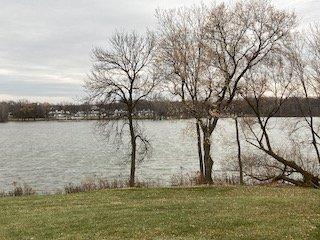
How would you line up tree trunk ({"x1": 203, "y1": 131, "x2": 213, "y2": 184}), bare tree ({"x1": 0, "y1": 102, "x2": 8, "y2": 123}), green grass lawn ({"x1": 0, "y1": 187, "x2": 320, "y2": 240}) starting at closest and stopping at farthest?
green grass lawn ({"x1": 0, "y1": 187, "x2": 320, "y2": 240})
tree trunk ({"x1": 203, "y1": 131, "x2": 213, "y2": 184})
bare tree ({"x1": 0, "y1": 102, "x2": 8, "y2": 123})

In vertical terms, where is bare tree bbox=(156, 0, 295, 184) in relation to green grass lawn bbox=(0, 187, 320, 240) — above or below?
above

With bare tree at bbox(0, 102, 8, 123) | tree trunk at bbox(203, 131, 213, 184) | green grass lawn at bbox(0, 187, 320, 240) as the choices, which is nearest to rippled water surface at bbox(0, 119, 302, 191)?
tree trunk at bbox(203, 131, 213, 184)

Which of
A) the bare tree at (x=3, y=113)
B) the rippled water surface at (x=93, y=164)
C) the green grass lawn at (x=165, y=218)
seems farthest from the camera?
the bare tree at (x=3, y=113)

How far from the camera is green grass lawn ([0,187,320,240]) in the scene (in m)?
13.5

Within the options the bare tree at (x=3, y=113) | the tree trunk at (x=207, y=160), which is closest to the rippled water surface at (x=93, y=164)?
the tree trunk at (x=207, y=160)

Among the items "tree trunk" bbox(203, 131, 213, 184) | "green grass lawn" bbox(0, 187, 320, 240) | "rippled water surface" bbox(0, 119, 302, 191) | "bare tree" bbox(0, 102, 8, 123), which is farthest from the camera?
"bare tree" bbox(0, 102, 8, 123)

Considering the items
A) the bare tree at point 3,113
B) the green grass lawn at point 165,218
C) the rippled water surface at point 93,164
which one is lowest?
the rippled water surface at point 93,164

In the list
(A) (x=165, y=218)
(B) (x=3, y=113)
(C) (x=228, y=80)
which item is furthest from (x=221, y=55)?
(B) (x=3, y=113)

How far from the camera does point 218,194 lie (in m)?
22.8

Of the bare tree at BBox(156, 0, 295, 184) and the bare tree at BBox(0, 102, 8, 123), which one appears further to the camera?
the bare tree at BBox(0, 102, 8, 123)

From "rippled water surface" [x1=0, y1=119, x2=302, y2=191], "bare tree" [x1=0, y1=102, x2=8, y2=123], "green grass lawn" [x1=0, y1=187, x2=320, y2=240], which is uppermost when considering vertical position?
"bare tree" [x1=0, y1=102, x2=8, y2=123]

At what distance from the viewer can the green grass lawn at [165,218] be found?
13.5m

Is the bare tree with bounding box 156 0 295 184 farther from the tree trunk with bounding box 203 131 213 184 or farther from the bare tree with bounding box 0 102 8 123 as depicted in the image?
the bare tree with bounding box 0 102 8 123

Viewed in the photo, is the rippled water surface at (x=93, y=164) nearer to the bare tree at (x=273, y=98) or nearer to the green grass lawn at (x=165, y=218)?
the bare tree at (x=273, y=98)
